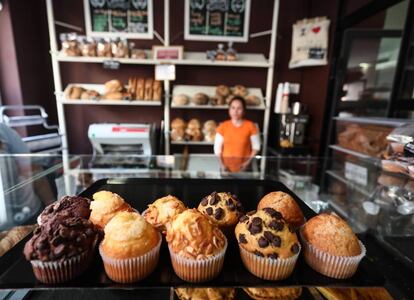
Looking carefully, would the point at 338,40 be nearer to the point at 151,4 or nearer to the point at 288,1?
the point at 288,1

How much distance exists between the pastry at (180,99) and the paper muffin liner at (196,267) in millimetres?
2593

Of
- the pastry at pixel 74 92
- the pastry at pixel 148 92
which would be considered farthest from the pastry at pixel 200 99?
the pastry at pixel 74 92

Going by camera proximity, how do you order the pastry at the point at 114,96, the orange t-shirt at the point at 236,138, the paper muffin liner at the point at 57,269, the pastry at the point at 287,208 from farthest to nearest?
the pastry at the point at 114,96 → the orange t-shirt at the point at 236,138 → the pastry at the point at 287,208 → the paper muffin liner at the point at 57,269

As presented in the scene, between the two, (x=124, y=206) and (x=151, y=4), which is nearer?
(x=124, y=206)

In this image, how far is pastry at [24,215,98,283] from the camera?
57 centimetres

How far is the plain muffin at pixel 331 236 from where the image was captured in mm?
660

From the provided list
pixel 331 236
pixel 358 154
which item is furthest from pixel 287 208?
pixel 358 154

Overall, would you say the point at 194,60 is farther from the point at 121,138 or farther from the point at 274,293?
the point at 274,293

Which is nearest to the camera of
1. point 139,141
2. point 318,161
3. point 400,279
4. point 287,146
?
point 400,279

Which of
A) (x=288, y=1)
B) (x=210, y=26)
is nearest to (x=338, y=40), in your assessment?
(x=288, y=1)

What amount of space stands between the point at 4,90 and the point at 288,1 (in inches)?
148

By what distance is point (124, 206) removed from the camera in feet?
2.80

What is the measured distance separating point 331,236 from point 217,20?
10.8ft

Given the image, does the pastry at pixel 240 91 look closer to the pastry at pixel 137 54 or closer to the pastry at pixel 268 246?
the pastry at pixel 137 54
